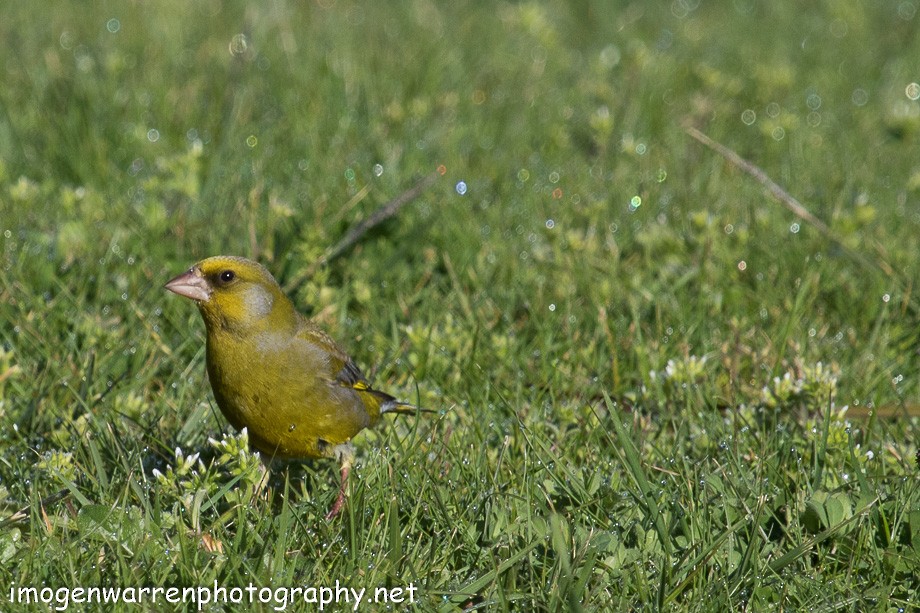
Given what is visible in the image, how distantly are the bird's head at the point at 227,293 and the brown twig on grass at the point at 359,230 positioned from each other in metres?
1.17

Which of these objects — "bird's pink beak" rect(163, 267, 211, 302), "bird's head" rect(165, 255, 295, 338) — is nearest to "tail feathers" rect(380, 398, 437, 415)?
"bird's head" rect(165, 255, 295, 338)

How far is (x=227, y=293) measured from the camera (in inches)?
159

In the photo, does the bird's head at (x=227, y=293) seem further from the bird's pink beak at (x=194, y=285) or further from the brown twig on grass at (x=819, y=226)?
the brown twig on grass at (x=819, y=226)

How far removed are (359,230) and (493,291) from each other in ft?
2.20

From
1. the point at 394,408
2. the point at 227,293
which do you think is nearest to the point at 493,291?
the point at 394,408

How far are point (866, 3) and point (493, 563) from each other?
727 centimetres

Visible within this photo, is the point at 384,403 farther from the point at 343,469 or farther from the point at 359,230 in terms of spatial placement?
the point at 359,230

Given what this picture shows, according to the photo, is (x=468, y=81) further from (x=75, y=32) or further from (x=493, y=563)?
(x=493, y=563)

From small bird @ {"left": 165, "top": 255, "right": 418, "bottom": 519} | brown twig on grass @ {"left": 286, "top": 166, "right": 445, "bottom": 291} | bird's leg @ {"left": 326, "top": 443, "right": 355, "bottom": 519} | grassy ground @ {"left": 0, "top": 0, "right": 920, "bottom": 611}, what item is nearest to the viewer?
grassy ground @ {"left": 0, "top": 0, "right": 920, "bottom": 611}

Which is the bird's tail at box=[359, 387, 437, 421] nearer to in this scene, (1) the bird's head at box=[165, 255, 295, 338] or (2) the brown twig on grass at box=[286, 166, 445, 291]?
(1) the bird's head at box=[165, 255, 295, 338]

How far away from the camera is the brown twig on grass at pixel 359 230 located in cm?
513

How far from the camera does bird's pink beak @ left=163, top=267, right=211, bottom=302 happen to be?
157 inches

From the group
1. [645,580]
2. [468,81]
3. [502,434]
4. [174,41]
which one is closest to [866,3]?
[468,81]

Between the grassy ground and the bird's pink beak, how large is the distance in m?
0.53
